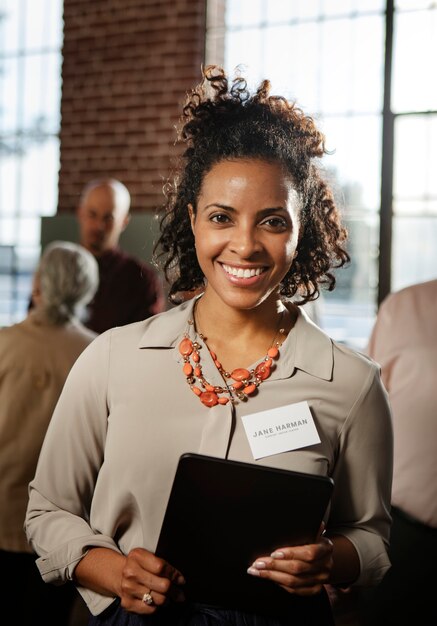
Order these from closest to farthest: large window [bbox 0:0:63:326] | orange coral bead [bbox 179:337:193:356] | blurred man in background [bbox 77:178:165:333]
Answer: orange coral bead [bbox 179:337:193:356] < blurred man in background [bbox 77:178:165:333] < large window [bbox 0:0:63:326]

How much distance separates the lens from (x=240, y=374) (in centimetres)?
131

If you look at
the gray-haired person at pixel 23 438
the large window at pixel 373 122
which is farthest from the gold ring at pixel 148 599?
the large window at pixel 373 122

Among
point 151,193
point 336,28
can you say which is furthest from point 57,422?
point 336,28

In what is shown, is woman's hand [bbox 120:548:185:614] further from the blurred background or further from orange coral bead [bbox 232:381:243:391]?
the blurred background

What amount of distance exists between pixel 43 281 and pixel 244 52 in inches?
138

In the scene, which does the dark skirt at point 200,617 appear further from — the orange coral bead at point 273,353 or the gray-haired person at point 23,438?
the gray-haired person at point 23,438

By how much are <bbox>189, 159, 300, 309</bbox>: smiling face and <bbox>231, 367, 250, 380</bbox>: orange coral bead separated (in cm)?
11

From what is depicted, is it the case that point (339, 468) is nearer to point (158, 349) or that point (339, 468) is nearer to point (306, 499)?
point (306, 499)

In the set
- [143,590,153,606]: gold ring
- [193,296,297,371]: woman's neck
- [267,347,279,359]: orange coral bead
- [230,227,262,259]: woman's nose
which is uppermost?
[230,227,262,259]: woman's nose

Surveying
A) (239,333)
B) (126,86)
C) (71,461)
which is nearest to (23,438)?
(71,461)

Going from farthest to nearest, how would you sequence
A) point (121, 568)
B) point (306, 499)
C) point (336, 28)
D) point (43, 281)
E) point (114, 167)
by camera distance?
1. point (114, 167)
2. point (336, 28)
3. point (43, 281)
4. point (121, 568)
5. point (306, 499)

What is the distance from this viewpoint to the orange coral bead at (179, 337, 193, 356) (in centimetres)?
134

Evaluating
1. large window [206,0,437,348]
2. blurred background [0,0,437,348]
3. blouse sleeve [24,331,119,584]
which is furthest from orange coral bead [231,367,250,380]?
large window [206,0,437,348]

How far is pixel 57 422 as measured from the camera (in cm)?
133
